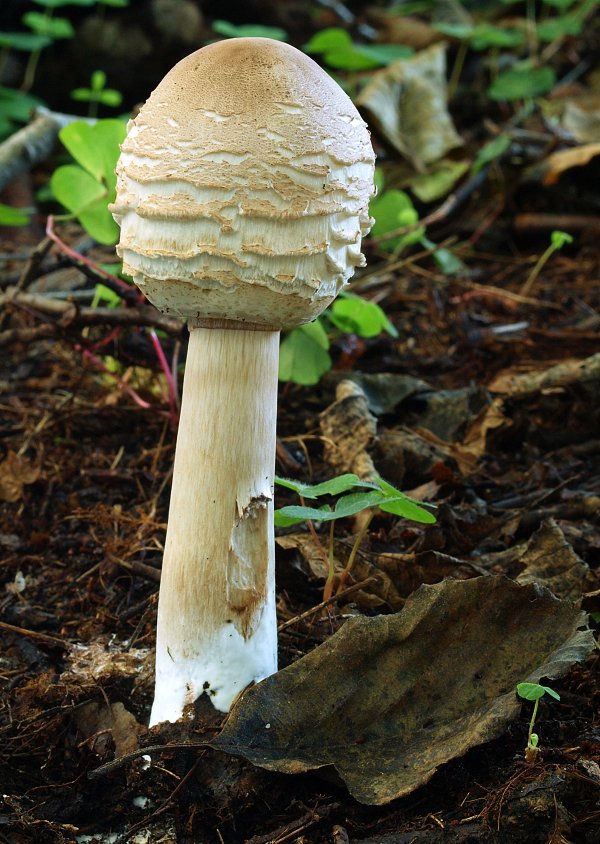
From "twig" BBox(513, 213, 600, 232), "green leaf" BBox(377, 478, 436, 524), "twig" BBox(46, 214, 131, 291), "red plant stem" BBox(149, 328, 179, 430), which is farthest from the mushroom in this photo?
"twig" BBox(513, 213, 600, 232)

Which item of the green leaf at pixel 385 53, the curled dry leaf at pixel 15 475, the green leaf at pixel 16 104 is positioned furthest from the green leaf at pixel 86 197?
the green leaf at pixel 16 104

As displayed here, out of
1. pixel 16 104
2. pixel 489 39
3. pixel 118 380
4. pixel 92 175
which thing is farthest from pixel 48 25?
pixel 118 380

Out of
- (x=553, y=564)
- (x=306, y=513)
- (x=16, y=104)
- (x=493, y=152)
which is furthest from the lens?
(x=16, y=104)

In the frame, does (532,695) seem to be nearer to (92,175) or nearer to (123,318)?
(123,318)

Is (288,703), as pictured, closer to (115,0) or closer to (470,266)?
(470,266)

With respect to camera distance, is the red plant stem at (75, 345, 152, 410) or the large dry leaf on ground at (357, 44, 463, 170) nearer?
the red plant stem at (75, 345, 152, 410)

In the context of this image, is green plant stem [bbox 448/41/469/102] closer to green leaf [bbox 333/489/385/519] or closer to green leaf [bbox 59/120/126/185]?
green leaf [bbox 59/120/126/185]
